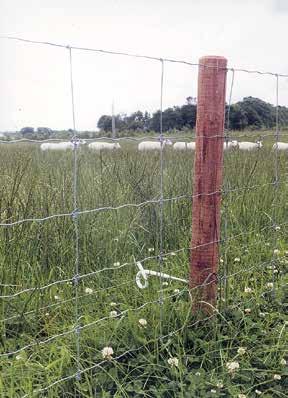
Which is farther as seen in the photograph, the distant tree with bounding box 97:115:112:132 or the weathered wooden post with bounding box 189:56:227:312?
the distant tree with bounding box 97:115:112:132

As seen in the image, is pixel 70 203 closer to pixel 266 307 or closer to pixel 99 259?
pixel 99 259

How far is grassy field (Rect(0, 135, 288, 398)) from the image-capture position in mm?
1936

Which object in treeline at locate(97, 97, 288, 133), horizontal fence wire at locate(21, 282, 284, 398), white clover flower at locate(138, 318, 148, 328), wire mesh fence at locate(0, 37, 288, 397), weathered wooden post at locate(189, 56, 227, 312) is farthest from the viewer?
treeline at locate(97, 97, 288, 133)

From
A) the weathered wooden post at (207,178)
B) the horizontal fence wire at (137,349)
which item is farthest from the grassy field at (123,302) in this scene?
the weathered wooden post at (207,178)

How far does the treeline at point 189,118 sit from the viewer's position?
258cm

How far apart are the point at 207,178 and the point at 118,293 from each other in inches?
26.7

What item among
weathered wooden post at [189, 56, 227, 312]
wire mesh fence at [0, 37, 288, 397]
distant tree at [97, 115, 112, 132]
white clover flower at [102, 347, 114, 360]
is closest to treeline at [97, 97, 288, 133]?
distant tree at [97, 115, 112, 132]

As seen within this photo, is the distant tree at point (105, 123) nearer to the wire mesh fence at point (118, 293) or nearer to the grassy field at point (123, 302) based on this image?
the wire mesh fence at point (118, 293)

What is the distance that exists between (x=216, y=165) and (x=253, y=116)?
47.9 inches

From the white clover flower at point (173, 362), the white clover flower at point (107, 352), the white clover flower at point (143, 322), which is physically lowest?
the white clover flower at point (173, 362)

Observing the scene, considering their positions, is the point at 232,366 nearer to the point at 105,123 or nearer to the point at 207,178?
the point at 207,178

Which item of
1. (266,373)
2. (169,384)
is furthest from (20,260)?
(266,373)

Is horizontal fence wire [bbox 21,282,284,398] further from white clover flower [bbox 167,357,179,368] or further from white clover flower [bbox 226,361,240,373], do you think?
white clover flower [bbox 226,361,240,373]

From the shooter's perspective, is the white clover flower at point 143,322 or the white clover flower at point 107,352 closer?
the white clover flower at point 107,352
